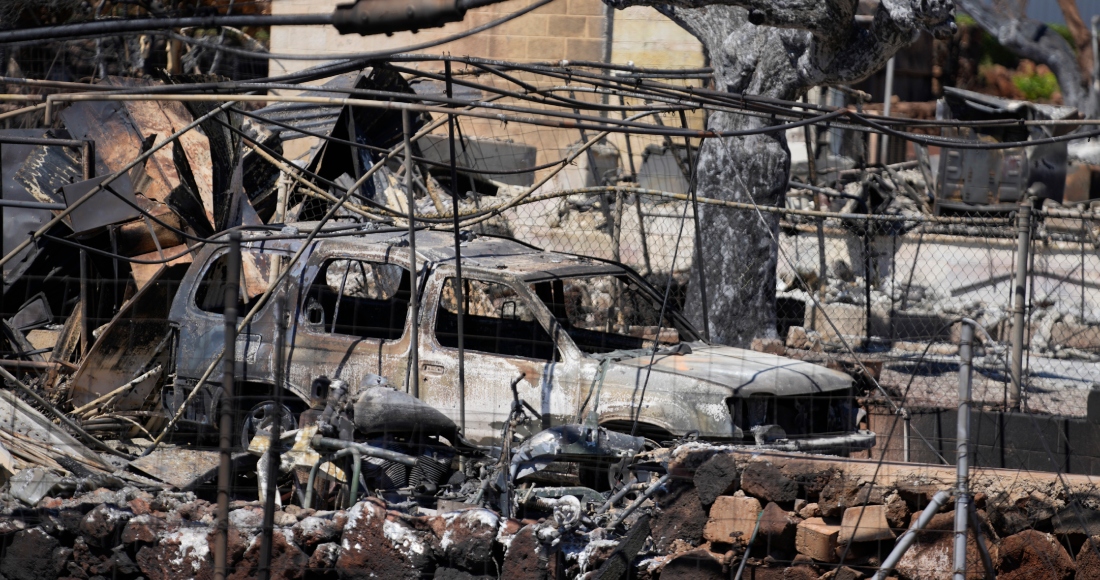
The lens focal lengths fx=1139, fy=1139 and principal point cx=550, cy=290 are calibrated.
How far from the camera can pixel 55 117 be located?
12789 mm

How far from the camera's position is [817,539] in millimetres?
4871

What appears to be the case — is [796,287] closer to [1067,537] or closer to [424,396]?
[424,396]

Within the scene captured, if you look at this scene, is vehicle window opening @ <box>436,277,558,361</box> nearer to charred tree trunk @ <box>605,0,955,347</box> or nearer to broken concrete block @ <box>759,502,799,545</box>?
broken concrete block @ <box>759,502,799,545</box>

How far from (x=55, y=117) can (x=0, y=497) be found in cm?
824

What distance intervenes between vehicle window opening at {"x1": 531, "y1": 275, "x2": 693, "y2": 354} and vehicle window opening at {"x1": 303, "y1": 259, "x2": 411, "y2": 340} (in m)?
1.01

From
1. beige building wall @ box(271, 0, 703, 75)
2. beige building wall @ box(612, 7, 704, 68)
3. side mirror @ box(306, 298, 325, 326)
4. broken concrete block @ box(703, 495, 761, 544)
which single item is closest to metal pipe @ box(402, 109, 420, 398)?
side mirror @ box(306, 298, 325, 326)

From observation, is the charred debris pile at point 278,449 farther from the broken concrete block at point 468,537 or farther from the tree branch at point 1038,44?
the tree branch at point 1038,44

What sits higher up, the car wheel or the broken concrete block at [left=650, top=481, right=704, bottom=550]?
the broken concrete block at [left=650, top=481, right=704, bottom=550]

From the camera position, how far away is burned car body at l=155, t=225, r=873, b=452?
253 inches

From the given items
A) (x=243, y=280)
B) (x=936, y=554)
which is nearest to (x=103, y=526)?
(x=243, y=280)

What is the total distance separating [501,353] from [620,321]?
1.31 m

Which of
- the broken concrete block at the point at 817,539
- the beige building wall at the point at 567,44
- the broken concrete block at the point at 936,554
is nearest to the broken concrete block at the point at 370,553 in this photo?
the broken concrete block at the point at 817,539

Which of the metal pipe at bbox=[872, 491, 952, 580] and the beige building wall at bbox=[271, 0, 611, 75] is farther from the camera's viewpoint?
the beige building wall at bbox=[271, 0, 611, 75]

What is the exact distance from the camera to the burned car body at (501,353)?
642 centimetres
